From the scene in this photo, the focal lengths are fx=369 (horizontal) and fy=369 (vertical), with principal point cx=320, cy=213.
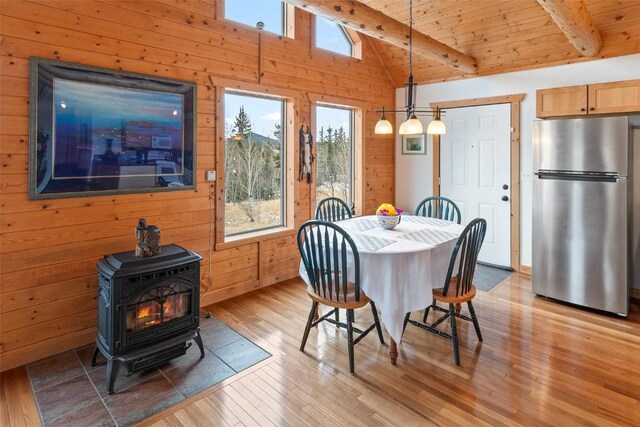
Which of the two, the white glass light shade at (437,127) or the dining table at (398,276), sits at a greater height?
the white glass light shade at (437,127)

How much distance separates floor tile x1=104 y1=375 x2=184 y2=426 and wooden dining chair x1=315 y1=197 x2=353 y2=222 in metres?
2.07

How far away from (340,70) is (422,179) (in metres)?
2.00

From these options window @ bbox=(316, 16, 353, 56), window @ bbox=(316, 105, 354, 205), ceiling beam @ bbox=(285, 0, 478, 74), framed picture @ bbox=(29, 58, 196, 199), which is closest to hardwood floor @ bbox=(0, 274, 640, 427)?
framed picture @ bbox=(29, 58, 196, 199)

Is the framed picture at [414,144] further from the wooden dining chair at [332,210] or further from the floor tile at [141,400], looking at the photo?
the floor tile at [141,400]

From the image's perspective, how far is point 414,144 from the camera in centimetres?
561

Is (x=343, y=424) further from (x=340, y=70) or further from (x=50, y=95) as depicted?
(x=340, y=70)

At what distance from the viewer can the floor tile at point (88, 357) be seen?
2.59 meters

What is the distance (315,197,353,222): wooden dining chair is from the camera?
389 cm

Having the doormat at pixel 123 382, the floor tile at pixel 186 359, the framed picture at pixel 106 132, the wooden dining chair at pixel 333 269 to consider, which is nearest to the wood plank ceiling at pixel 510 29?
the framed picture at pixel 106 132

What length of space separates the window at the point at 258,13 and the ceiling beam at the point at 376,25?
4.27 ft

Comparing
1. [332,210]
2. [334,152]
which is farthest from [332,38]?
[332,210]

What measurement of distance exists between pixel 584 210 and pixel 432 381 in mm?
2338

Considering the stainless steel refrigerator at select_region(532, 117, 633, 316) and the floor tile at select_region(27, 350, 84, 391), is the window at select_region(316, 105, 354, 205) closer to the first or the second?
the stainless steel refrigerator at select_region(532, 117, 633, 316)

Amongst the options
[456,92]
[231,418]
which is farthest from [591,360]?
[456,92]
